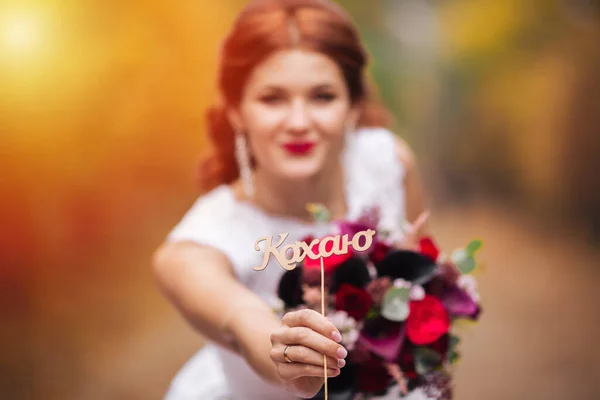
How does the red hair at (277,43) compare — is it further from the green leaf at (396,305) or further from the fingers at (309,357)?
the fingers at (309,357)

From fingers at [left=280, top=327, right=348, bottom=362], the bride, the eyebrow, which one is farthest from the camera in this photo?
the eyebrow

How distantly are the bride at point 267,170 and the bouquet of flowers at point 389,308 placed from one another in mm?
104

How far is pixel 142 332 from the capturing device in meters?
1.65

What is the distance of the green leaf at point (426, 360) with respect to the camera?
3.49ft

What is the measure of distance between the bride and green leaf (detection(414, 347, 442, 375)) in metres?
0.11

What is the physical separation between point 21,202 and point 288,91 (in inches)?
26.1

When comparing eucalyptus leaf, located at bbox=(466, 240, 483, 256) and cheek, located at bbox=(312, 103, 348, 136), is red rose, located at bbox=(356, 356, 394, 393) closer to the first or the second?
eucalyptus leaf, located at bbox=(466, 240, 483, 256)

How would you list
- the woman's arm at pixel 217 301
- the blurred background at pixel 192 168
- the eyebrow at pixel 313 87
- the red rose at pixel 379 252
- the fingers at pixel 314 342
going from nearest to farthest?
the fingers at pixel 314 342 < the woman's arm at pixel 217 301 < the red rose at pixel 379 252 < the eyebrow at pixel 313 87 < the blurred background at pixel 192 168

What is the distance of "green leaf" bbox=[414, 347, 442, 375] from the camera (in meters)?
1.06

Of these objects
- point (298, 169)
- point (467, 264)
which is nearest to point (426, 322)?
point (467, 264)

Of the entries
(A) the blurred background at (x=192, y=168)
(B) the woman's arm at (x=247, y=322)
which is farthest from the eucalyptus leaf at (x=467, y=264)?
(A) the blurred background at (x=192, y=168)

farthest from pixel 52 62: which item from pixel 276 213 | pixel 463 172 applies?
pixel 463 172

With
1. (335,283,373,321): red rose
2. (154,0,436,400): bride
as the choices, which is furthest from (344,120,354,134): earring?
(335,283,373,321): red rose

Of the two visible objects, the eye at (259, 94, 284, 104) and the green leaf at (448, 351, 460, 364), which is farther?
the eye at (259, 94, 284, 104)
